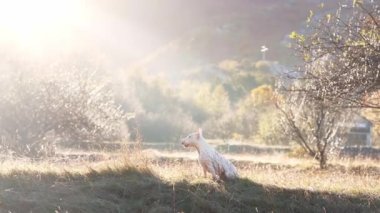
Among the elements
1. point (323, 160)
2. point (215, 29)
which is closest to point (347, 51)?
point (323, 160)

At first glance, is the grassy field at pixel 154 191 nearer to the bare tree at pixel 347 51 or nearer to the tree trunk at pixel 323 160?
the bare tree at pixel 347 51

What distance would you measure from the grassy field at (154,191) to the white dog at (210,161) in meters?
0.20

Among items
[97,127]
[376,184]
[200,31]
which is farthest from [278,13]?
[376,184]

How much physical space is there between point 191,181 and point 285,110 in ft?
41.2

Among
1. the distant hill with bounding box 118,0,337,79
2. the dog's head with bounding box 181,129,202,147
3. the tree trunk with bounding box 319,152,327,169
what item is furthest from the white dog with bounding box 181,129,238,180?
the distant hill with bounding box 118,0,337,79

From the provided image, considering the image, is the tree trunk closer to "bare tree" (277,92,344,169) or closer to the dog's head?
"bare tree" (277,92,344,169)

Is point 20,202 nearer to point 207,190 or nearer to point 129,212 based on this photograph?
point 129,212

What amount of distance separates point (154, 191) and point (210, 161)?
122cm

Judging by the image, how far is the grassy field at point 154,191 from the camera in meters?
11.4

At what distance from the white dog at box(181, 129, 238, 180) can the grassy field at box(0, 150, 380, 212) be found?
0.20m

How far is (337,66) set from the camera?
14.6m

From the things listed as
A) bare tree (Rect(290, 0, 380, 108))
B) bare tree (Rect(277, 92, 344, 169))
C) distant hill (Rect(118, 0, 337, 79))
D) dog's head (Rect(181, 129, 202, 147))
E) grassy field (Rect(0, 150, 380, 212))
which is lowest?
grassy field (Rect(0, 150, 380, 212))

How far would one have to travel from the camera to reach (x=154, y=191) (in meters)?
11.9

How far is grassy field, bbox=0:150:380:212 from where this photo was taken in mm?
11359
